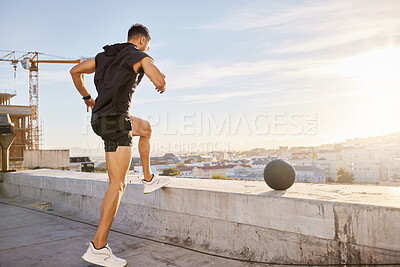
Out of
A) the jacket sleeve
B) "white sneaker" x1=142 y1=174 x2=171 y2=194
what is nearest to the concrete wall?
"white sneaker" x1=142 y1=174 x2=171 y2=194

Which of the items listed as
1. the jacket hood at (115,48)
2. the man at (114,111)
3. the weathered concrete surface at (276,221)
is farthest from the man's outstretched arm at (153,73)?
the weathered concrete surface at (276,221)

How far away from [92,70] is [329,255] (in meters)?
2.62

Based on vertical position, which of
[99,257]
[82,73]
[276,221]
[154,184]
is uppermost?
[82,73]

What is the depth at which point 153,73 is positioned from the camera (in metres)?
2.65

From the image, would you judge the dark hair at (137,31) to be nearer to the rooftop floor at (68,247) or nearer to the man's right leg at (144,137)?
the man's right leg at (144,137)

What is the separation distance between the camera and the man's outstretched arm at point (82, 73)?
2.98 meters

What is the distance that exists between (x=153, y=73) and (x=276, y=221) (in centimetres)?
168

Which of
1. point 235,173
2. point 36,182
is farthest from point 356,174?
point 36,182

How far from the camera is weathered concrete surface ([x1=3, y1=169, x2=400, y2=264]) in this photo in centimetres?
235

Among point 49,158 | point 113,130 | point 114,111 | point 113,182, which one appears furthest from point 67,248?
point 49,158

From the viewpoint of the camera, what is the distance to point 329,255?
2.56 metres

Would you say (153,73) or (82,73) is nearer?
(153,73)

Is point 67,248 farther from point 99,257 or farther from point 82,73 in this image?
point 82,73

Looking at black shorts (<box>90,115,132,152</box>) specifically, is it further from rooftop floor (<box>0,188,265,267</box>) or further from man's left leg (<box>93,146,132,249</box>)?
rooftop floor (<box>0,188,265,267</box>)
